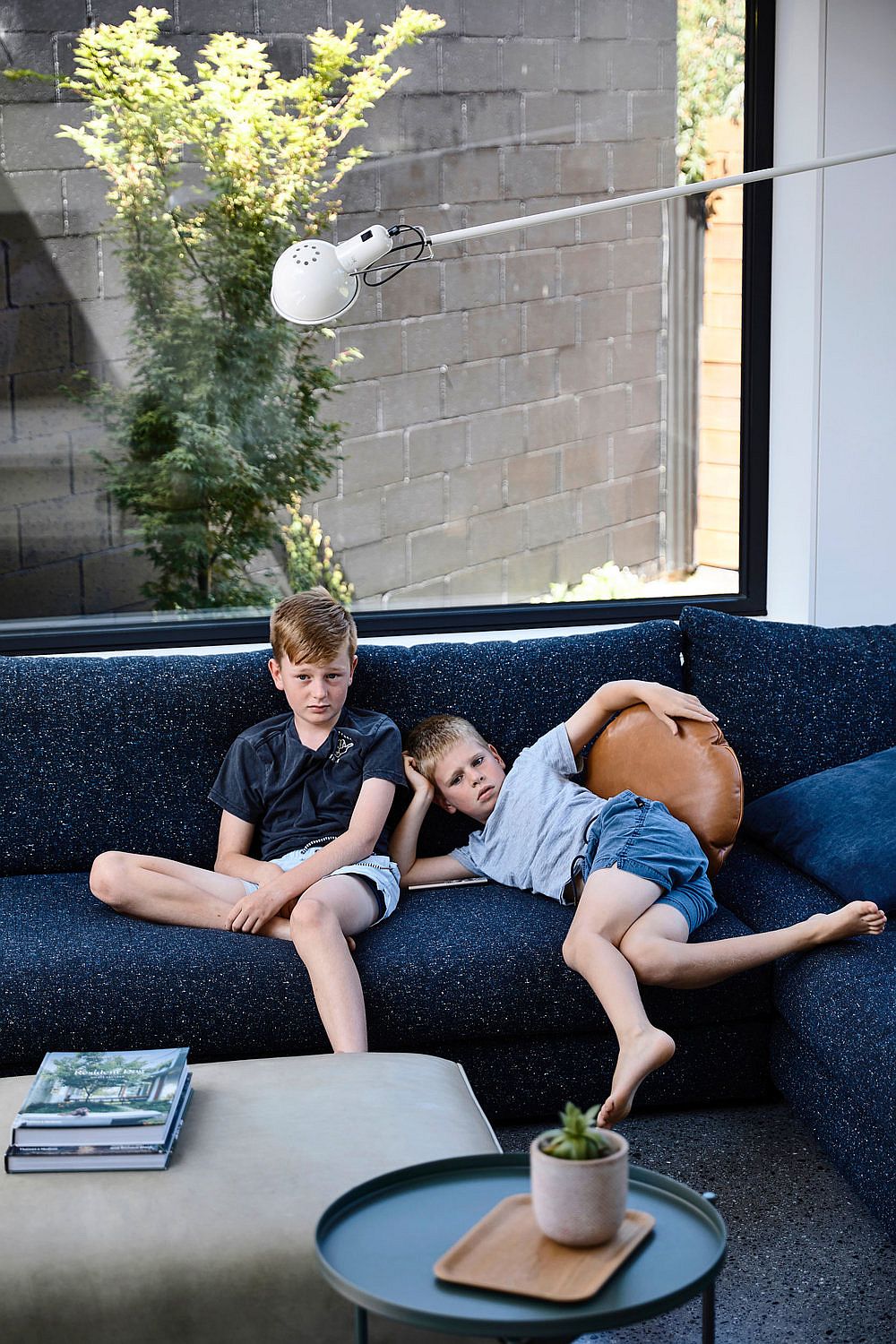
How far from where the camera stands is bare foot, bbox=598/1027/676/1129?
2.01 metres

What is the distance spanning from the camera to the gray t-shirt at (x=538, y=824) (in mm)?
2527

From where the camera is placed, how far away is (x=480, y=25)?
3.32 metres

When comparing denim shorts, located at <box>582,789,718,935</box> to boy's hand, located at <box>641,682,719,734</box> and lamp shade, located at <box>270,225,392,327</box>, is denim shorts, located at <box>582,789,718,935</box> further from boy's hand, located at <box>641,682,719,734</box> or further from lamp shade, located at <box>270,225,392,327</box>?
lamp shade, located at <box>270,225,392,327</box>

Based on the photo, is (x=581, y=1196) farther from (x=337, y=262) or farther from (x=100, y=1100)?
(x=337, y=262)

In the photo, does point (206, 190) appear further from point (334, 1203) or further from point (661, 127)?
point (334, 1203)

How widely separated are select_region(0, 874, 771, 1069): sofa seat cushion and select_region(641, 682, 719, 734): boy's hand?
0.44 m

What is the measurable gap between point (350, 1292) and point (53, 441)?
8.16ft

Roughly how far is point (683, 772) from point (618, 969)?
0.51 m

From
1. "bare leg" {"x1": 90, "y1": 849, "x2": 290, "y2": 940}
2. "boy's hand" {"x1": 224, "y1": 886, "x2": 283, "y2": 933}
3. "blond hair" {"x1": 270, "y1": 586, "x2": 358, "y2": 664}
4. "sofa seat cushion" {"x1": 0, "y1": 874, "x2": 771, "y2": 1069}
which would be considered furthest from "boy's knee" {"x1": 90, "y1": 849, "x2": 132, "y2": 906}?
"blond hair" {"x1": 270, "y1": 586, "x2": 358, "y2": 664}

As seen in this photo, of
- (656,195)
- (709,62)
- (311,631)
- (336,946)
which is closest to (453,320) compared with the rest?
(709,62)

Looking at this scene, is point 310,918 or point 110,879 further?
point 110,879

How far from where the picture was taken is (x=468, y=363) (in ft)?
11.5

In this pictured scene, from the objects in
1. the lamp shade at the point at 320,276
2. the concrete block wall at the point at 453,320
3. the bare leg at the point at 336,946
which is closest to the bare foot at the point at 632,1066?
the bare leg at the point at 336,946

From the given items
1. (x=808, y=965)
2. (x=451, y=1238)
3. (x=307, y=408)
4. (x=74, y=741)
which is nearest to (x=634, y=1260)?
(x=451, y=1238)
